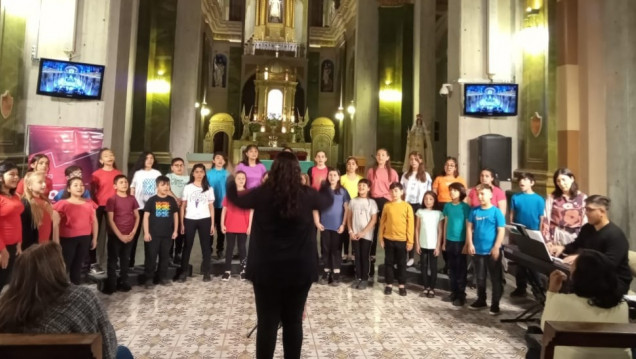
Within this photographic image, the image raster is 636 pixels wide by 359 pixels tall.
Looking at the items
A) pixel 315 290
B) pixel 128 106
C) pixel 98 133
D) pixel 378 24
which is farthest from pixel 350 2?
pixel 315 290

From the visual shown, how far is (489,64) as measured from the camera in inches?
359

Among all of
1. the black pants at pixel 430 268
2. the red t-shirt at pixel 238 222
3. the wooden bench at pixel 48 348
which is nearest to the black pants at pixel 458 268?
the black pants at pixel 430 268

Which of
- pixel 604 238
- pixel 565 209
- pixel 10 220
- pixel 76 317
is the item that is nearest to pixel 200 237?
pixel 10 220

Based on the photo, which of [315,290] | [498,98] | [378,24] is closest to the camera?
[315,290]

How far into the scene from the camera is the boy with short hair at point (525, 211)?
20.1ft

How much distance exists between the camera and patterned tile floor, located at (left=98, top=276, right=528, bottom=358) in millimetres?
4238

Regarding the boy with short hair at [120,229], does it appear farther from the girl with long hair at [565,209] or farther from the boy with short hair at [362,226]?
the girl with long hair at [565,209]

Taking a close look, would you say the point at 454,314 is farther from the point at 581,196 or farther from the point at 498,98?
the point at 498,98

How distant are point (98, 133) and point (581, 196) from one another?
305 inches

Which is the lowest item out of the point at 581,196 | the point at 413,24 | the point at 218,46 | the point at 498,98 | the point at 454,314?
the point at 454,314

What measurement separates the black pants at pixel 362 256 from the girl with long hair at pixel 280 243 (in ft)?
12.2

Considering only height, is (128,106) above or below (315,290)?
above

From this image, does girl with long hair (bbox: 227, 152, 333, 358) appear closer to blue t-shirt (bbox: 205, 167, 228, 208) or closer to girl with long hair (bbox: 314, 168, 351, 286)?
girl with long hair (bbox: 314, 168, 351, 286)

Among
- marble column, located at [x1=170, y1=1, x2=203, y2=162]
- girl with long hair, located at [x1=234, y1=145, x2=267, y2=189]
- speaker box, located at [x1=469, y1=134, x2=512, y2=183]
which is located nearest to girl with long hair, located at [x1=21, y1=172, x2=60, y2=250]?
girl with long hair, located at [x1=234, y1=145, x2=267, y2=189]
